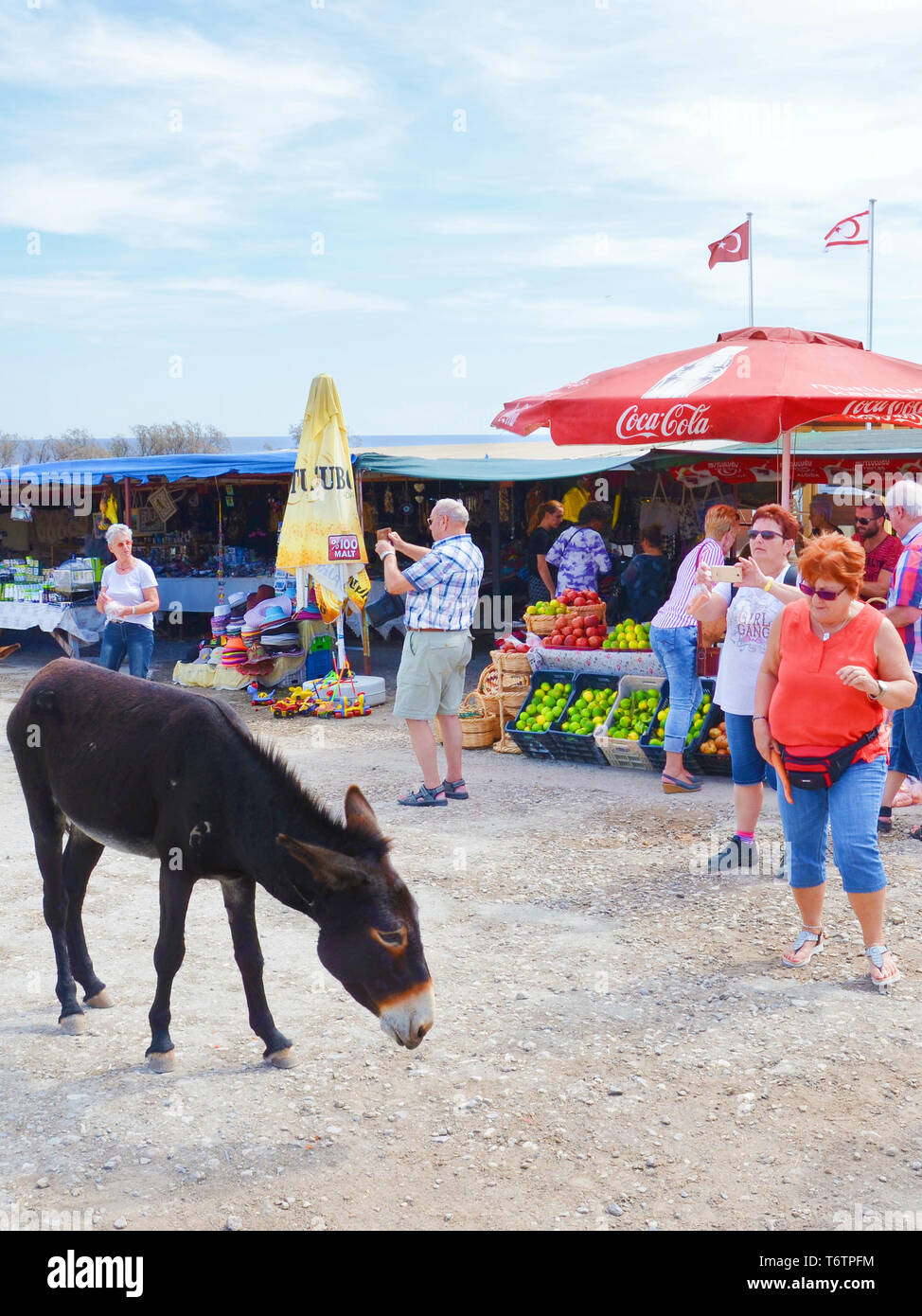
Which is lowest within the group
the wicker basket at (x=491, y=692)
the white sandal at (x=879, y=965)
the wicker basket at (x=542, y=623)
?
the white sandal at (x=879, y=965)

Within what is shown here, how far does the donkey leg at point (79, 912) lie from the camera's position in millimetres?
4621

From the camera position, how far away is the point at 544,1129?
3.67 meters

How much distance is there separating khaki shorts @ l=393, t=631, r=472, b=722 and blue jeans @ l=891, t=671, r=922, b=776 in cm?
272

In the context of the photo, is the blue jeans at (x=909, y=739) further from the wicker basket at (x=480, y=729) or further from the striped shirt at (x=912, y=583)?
the wicker basket at (x=480, y=729)

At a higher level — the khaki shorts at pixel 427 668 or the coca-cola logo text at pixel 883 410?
the coca-cola logo text at pixel 883 410

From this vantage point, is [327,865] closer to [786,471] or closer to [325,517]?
[786,471]

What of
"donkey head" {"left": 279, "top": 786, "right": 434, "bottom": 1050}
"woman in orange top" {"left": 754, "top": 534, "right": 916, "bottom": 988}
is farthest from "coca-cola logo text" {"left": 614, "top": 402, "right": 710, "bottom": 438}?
"donkey head" {"left": 279, "top": 786, "right": 434, "bottom": 1050}

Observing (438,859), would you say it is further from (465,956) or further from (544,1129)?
(544,1129)

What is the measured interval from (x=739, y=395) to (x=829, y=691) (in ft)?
11.7

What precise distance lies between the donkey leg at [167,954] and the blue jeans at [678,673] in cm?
459

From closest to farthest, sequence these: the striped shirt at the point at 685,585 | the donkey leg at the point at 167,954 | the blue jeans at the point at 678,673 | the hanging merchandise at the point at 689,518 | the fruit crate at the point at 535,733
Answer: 1. the donkey leg at the point at 167,954
2. the striped shirt at the point at 685,585
3. the blue jeans at the point at 678,673
4. the fruit crate at the point at 535,733
5. the hanging merchandise at the point at 689,518

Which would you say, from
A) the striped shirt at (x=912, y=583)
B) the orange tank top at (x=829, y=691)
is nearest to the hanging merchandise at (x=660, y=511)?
the striped shirt at (x=912, y=583)

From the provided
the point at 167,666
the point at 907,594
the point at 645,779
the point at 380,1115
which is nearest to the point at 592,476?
the point at 167,666

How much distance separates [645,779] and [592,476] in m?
9.77
